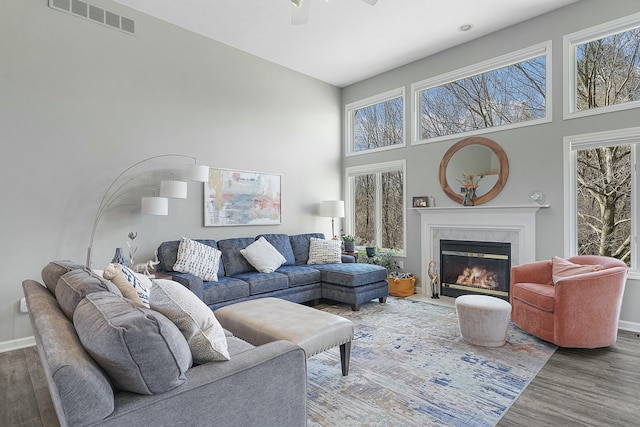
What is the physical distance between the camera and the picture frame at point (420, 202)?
5234 millimetres

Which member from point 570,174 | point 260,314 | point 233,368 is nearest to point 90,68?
point 260,314

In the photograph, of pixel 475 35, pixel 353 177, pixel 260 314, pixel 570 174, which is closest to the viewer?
pixel 260 314

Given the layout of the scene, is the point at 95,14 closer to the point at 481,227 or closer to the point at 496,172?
the point at 496,172

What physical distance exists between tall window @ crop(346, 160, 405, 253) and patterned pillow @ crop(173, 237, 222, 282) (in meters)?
2.92

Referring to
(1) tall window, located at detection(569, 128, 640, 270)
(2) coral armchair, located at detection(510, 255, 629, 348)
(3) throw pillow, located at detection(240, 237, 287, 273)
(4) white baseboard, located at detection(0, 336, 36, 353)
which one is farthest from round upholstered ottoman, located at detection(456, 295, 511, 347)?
(4) white baseboard, located at detection(0, 336, 36, 353)

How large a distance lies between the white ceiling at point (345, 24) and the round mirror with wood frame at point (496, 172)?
1398mm

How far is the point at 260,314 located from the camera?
2.62m

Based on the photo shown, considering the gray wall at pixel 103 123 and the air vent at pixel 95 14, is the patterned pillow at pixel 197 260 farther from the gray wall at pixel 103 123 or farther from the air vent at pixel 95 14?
the air vent at pixel 95 14

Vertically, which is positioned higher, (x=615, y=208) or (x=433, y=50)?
(x=433, y=50)

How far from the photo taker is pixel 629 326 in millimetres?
3588

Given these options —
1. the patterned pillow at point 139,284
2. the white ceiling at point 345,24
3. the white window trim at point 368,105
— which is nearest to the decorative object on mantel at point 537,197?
the white window trim at point 368,105

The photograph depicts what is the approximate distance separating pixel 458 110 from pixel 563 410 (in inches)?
158

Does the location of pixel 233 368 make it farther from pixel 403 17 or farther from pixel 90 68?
pixel 403 17

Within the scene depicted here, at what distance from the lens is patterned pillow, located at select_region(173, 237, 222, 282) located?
152 inches
